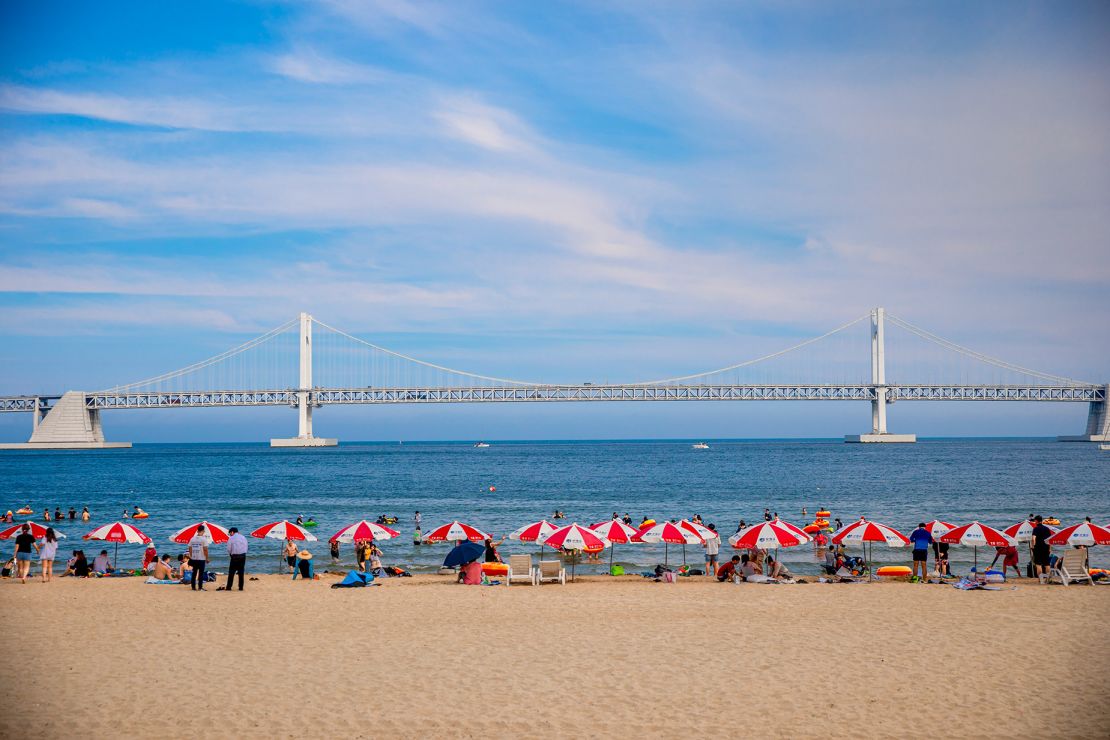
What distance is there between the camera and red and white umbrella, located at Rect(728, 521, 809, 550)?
14.9 m

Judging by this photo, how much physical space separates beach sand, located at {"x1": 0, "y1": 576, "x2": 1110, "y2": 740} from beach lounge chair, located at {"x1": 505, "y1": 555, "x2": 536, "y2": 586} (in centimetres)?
128

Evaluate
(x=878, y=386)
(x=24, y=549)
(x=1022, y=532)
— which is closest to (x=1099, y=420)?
(x=878, y=386)

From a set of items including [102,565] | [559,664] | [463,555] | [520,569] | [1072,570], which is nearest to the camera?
[559,664]

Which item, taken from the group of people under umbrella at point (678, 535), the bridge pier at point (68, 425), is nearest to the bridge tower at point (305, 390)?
the bridge pier at point (68, 425)

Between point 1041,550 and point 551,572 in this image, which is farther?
point 551,572

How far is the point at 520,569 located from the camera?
51.4 ft

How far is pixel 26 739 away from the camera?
6.67m

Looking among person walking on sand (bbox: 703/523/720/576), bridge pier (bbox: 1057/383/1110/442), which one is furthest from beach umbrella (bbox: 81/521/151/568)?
bridge pier (bbox: 1057/383/1110/442)

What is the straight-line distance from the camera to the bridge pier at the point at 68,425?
341 ft

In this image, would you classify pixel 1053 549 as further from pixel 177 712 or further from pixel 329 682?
pixel 177 712

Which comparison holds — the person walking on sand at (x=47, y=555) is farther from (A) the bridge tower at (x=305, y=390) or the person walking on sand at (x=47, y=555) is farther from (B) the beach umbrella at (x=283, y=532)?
(A) the bridge tower at (x=305, y=390)

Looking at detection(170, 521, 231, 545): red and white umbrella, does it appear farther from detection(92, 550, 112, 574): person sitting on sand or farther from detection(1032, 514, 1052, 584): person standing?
detection(1032, 514, 1052, 584): person standing

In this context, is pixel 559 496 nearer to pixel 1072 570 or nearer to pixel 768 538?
pixel 768 538

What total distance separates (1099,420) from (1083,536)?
108658 millimetres
